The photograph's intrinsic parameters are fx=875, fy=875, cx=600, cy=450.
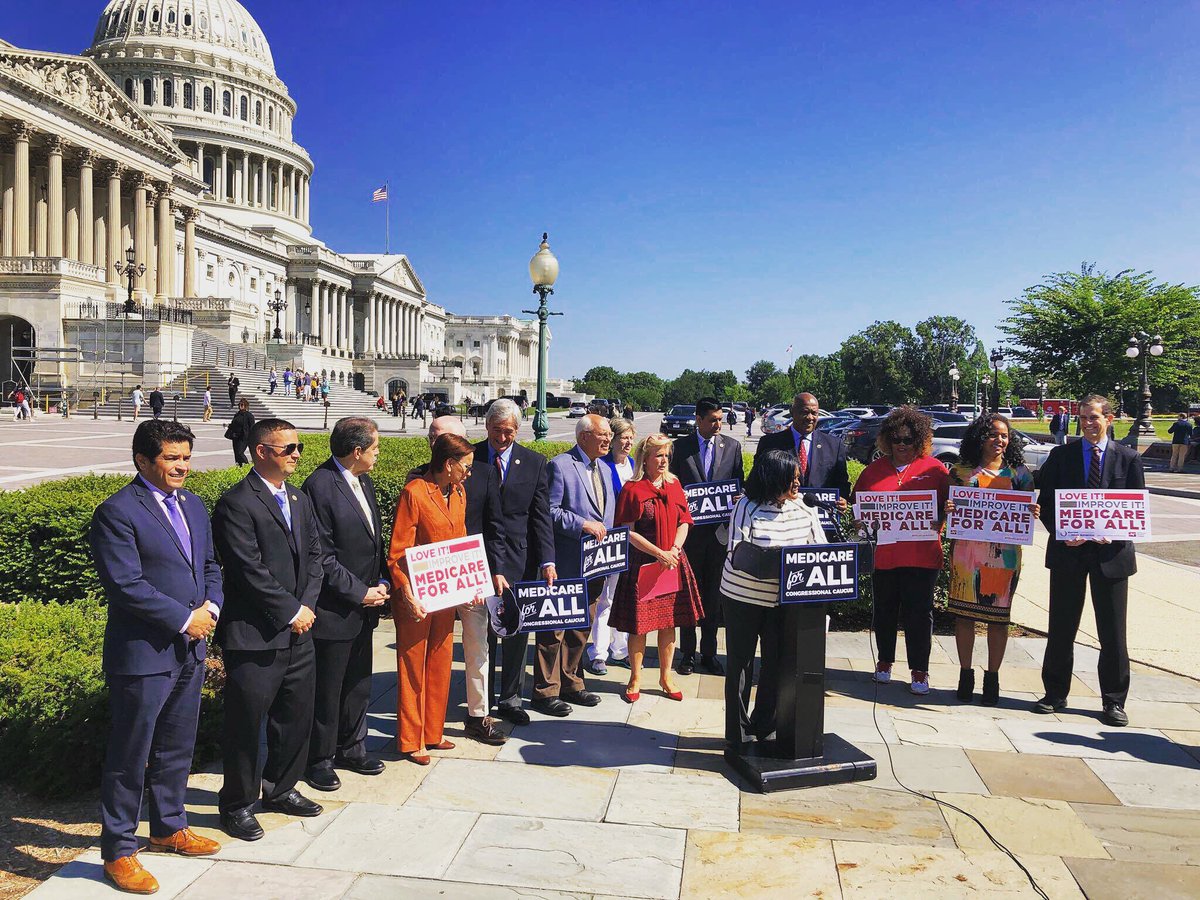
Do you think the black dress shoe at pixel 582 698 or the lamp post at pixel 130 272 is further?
the lamp post at pixel 130 272

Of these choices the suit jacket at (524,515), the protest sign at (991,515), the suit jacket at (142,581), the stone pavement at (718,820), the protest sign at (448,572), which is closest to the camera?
the suit jacket at (142,581)

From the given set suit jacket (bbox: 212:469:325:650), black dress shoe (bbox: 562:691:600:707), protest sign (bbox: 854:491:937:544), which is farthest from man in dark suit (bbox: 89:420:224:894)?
protest sign (bbox: 854:491:937:544)

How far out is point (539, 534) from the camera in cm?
670

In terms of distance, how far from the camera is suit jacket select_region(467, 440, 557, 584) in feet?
21.2

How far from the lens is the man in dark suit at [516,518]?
648cm

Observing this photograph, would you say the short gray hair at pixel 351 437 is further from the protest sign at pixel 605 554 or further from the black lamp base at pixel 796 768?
the black lamp base at pixel 796 768

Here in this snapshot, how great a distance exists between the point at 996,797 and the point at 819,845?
1.34 m

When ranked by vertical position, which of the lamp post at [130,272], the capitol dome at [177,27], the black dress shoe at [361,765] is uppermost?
the capitol dome at [177,27]

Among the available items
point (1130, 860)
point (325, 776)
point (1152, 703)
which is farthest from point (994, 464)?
point (325, 776)

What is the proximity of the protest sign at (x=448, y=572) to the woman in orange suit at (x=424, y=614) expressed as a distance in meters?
0.09

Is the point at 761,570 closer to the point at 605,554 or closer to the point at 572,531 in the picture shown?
the point at 605,554

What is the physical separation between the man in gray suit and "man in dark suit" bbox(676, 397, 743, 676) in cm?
108

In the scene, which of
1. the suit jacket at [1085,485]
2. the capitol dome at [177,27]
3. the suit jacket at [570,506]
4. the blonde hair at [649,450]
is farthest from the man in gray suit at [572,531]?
the capitol dome at [177,27]

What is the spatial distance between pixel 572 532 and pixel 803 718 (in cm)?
229
